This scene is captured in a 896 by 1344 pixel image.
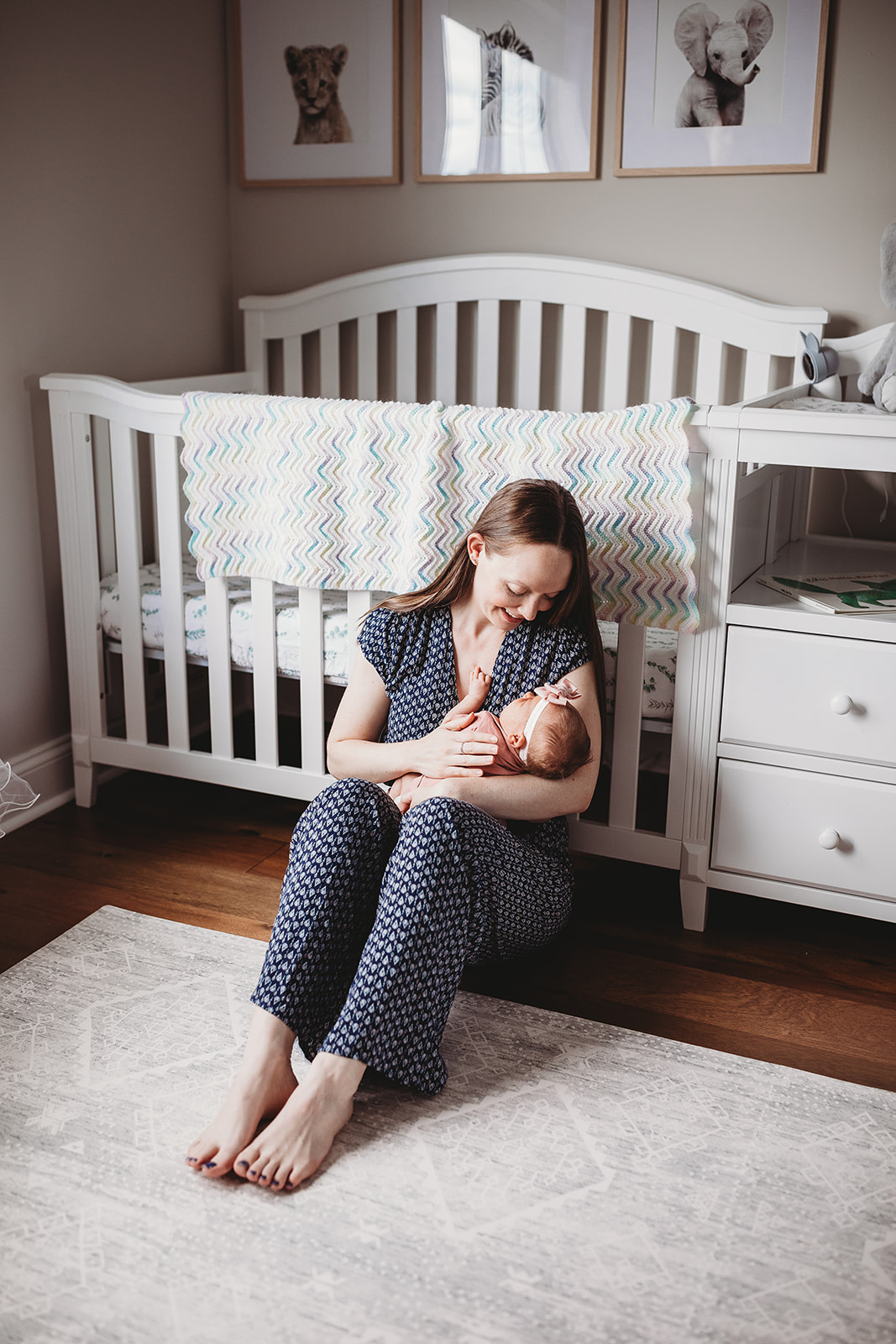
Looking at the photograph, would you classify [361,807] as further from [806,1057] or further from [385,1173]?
[806,1057]

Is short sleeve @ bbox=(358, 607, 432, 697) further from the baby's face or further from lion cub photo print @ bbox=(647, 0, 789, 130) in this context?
lion cub photo print @ bbox=(647, 0, 789, 130)

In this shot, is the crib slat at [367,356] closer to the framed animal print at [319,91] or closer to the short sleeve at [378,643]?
the framed animal print at [319,91]

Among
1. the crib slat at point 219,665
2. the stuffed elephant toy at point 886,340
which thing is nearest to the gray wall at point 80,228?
the crib slat at point 219,665

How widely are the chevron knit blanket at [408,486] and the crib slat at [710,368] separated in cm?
73

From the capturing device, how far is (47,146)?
2.26 metres

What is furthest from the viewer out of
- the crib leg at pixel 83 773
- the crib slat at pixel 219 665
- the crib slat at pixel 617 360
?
the crib slat at pixel 617 360

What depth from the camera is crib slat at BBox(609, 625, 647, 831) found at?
1.87m

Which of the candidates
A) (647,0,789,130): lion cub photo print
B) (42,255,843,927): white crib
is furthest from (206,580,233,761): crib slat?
(647,0,789,130): lion cub photo print

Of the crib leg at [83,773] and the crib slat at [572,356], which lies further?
the crib slat at [572,356]

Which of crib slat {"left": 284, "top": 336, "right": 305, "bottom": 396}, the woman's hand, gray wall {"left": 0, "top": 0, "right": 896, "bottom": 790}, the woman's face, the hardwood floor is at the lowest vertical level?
the hardwood floor

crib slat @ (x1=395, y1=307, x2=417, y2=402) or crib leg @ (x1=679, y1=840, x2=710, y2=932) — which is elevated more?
crib slat @ (x1=395, y1=307, x2=417, y2=402)

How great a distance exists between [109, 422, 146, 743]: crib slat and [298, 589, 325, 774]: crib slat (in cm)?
36

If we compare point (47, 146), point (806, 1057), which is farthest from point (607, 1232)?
point (47, 146)

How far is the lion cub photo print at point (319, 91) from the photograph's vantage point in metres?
2.66
